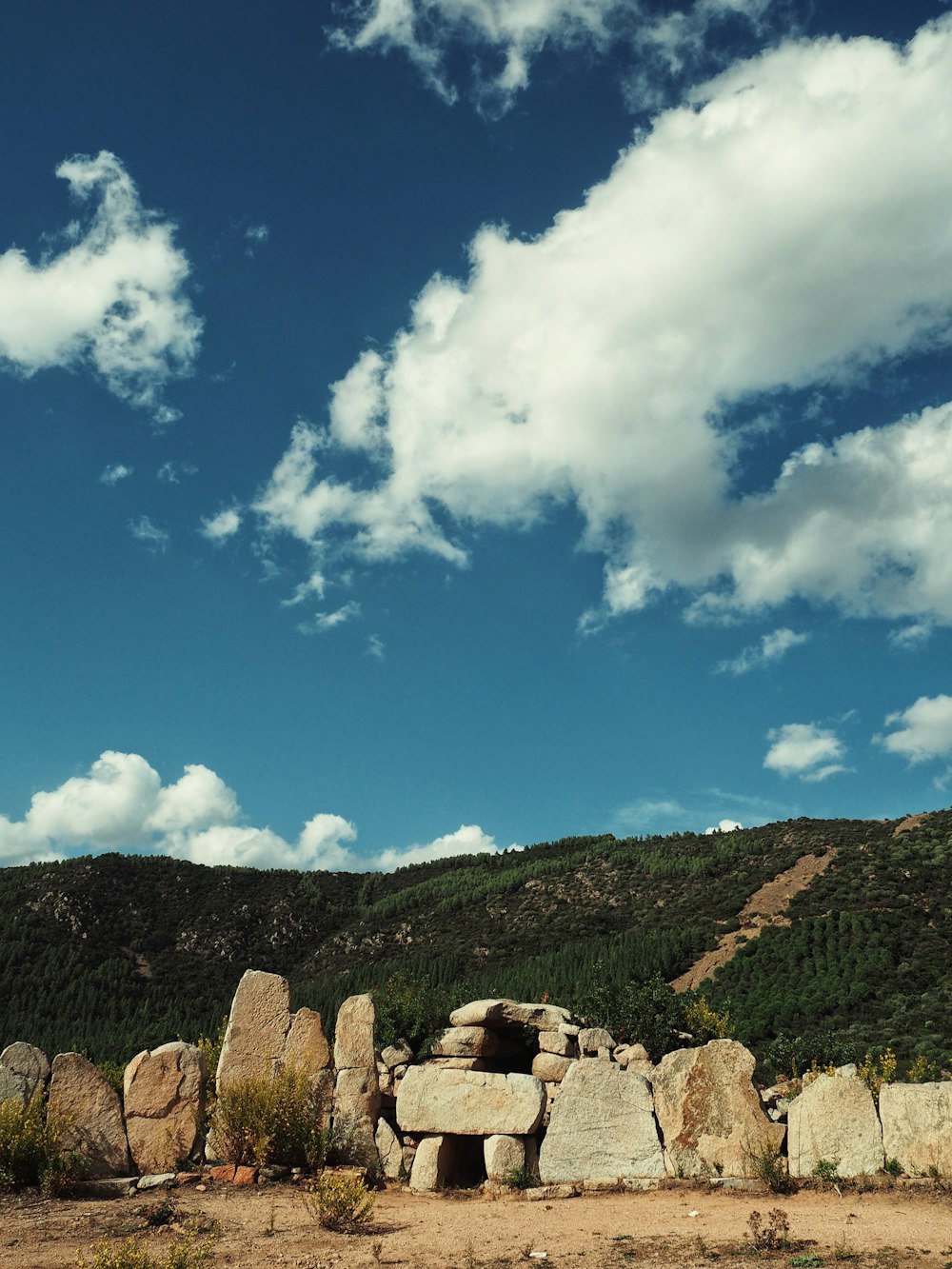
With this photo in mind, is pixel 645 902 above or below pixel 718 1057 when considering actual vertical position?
above

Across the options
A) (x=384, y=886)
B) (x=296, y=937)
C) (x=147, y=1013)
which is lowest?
(x=147, y=1013)

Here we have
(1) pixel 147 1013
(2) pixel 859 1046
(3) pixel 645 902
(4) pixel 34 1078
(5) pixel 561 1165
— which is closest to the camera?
(5) pixel 561 1165

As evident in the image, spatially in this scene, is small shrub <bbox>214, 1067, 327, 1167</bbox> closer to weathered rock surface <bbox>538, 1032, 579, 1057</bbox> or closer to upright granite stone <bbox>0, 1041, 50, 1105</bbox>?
upright granite stone <bbox>0, 1041, 50, 1105</bbox>

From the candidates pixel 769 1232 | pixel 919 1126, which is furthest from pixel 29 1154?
pixel 919 1126

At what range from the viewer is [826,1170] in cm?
1232

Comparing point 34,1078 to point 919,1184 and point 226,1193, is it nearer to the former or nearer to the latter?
point 226,1193

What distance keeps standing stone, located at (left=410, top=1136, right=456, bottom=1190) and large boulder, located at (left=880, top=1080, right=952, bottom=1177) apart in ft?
23.1

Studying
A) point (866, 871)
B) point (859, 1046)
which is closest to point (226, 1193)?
point (859, 1046)

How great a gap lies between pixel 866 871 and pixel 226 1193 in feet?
174

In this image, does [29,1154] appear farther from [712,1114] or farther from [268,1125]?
[712,1114]

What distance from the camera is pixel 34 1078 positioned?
1458 cm

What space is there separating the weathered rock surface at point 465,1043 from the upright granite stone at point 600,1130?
216cm

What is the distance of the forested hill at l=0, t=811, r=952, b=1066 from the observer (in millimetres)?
38594

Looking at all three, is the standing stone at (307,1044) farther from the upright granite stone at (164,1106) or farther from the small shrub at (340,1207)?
the small shrub at (340,1207)
